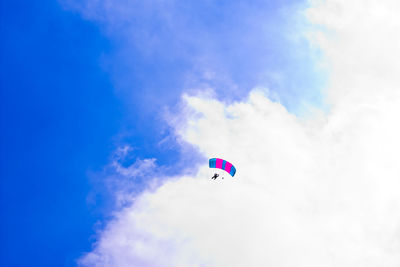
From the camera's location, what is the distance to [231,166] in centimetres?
11575

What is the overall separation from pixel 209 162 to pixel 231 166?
4.32 m

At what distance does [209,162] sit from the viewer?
116125mm

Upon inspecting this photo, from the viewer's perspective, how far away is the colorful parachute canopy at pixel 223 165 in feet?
379

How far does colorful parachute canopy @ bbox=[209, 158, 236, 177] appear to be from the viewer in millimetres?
115500

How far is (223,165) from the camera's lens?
116 metres
